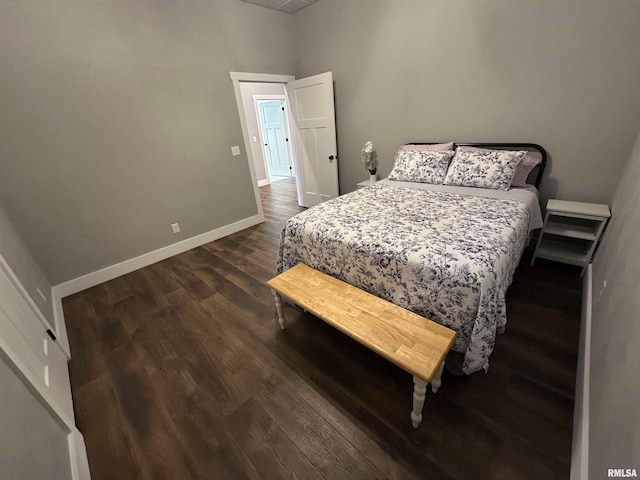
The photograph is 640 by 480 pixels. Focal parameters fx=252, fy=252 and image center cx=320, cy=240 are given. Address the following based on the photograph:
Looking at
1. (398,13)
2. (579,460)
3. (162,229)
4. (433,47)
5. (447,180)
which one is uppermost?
(398,13)

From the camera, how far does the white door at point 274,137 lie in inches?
250

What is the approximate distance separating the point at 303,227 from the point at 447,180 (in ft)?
5.40

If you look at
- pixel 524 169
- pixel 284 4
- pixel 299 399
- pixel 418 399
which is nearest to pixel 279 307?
pixel 299 399

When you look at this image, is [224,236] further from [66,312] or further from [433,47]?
[433,47]

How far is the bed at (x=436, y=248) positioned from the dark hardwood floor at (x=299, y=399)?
0.28 metres

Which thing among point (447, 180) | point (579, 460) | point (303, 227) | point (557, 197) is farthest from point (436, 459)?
point (557, 197)

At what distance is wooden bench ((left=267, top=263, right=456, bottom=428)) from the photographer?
3.72 feet

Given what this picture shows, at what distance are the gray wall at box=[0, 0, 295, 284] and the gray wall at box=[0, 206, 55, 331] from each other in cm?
15

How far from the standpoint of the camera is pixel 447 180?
2.57 metres

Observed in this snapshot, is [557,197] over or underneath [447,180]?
underneath

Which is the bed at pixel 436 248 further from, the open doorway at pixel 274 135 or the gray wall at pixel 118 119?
the open doorway at pixel 274 135

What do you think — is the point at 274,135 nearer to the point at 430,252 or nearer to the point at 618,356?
the point at 430,252

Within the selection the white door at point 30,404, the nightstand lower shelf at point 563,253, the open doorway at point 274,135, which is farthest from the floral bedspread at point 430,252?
the open doorway at point 274,135

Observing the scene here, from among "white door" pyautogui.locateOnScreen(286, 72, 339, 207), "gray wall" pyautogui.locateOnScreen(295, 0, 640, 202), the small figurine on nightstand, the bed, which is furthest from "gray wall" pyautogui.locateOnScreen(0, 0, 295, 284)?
the bed
